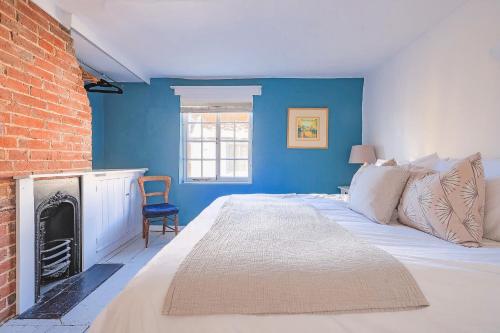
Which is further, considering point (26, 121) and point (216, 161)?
point (216, 161)

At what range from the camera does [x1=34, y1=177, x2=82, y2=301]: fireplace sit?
2.20 metres

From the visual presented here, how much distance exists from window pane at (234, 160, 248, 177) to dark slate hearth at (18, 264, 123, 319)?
7.18 feet

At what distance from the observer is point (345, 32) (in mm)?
2762

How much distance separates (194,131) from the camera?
179 inches

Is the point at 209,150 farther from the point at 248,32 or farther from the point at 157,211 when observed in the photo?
the point at 248,32

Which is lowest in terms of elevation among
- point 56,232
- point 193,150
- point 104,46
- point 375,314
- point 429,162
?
point 56,232

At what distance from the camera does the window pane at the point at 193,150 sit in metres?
4.55

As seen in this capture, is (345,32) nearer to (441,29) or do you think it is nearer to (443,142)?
(441,29)

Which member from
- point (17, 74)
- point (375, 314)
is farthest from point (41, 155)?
point (375, 314)

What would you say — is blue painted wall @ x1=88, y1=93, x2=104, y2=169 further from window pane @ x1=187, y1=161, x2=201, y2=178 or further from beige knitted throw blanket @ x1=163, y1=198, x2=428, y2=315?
beige knitted throw blanket @ x1=163, y1=198, x2=428, y2=315

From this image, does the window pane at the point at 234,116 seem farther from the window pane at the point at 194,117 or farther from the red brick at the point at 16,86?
the red brick at the point at 16,86

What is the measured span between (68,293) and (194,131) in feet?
9.10

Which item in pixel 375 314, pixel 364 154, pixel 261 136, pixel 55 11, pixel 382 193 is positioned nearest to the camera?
pixel 375 314

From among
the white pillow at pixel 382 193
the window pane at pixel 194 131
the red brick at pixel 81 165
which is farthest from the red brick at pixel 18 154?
the window pane at pixel 194 131
